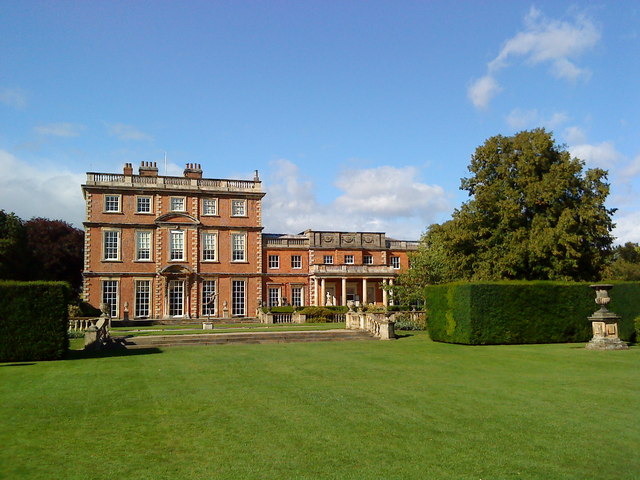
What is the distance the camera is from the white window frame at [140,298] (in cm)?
4306

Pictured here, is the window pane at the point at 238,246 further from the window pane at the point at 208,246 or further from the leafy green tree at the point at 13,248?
the leafy green tree at the point at 13,248

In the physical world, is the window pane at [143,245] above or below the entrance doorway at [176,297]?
above

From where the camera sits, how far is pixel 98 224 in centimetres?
4262

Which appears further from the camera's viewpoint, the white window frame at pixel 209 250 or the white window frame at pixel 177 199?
the white window frame at pixel 209 250

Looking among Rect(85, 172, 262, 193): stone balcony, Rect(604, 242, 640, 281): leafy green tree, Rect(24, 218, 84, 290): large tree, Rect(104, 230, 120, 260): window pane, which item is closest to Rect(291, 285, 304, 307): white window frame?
Rect(85, 172, 262, 193): stone balcony

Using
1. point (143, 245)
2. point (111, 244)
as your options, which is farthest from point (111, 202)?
point (143, 245)

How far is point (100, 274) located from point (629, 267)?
155ft

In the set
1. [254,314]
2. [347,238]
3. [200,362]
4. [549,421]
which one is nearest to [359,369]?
[200,362]

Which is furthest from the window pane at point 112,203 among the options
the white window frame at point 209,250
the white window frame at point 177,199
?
the white window frame at point 209,250

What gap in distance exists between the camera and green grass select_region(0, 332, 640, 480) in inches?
240

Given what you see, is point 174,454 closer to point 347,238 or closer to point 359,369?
point 359,369

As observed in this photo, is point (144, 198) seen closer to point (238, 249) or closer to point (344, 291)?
point (238, 249)

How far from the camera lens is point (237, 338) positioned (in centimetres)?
2281

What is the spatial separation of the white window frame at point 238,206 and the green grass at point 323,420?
3136 cm
